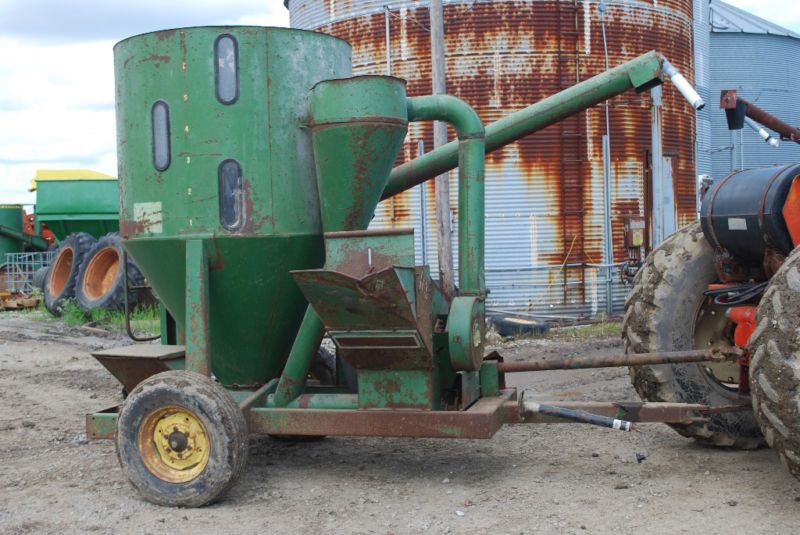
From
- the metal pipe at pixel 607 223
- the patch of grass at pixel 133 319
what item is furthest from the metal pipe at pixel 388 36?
the patch of grass at pixel 133 319

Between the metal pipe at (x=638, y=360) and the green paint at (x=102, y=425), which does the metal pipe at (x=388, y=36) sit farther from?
the green paint at (x=102, y=425)

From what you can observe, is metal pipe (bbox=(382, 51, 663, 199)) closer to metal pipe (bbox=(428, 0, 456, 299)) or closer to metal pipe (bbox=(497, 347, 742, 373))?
metal pipe (bbox=(497, 347, 742, 373))

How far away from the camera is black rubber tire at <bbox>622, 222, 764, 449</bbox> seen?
5.89 meters

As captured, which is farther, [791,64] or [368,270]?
[791,64]

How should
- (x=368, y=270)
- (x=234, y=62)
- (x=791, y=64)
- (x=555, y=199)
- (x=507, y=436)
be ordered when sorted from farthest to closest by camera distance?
1. (x=791, y=64)
2. (x=555, y=199)
3. (x=507, y=436)
4. (x=234, y=62)
5. (x=368, y=270)

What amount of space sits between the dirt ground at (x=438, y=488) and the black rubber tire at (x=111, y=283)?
26.6 feet

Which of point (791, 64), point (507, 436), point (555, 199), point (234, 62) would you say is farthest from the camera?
point (791, 64)

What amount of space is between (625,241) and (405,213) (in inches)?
135

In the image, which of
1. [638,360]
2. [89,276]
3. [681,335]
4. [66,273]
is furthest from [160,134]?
[66,273]

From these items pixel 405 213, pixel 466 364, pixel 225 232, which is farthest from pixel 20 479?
pixel 405 213

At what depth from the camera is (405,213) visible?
14.8 m

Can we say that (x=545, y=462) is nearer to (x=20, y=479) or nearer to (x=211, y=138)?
(x=211, y=138)

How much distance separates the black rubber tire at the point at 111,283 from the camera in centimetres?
1552

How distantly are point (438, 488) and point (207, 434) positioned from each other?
1311mm
